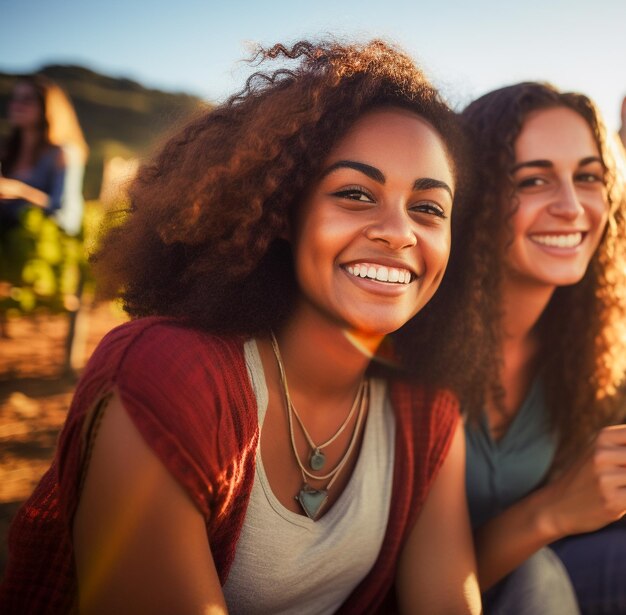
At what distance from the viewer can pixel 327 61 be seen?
1.80m

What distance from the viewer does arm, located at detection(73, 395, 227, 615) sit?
1.34m

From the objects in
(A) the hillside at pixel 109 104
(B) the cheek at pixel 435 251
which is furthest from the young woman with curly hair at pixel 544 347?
(A) the hillside at pixel 109 104

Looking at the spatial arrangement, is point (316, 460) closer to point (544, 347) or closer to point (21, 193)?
point (544, 347)

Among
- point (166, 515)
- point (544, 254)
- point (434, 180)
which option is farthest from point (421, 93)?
point (166, 515)

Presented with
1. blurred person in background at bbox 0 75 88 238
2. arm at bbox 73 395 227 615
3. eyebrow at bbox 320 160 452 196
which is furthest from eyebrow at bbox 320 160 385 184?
blurred person in background at bbox 0 75 88 238

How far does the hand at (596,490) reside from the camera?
192 centimetres

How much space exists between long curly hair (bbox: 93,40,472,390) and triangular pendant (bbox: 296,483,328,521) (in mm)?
503

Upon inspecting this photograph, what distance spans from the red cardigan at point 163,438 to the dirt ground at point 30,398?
3.16 ft

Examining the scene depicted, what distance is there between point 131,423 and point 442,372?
1197 millimetres

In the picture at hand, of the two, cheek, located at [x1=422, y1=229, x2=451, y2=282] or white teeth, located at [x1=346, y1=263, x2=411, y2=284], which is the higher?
cheek, located at [x1=422, y1=229, x2=451, y2=282]

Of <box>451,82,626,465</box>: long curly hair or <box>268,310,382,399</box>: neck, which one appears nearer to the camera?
<box>268,310,382,399</box>: neck

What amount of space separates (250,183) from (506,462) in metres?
1.59

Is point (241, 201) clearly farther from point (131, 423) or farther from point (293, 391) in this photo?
point (131, 423)

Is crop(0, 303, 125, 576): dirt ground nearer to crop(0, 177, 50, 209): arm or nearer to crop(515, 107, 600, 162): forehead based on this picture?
crop(0, 177, 50, 209): arm
